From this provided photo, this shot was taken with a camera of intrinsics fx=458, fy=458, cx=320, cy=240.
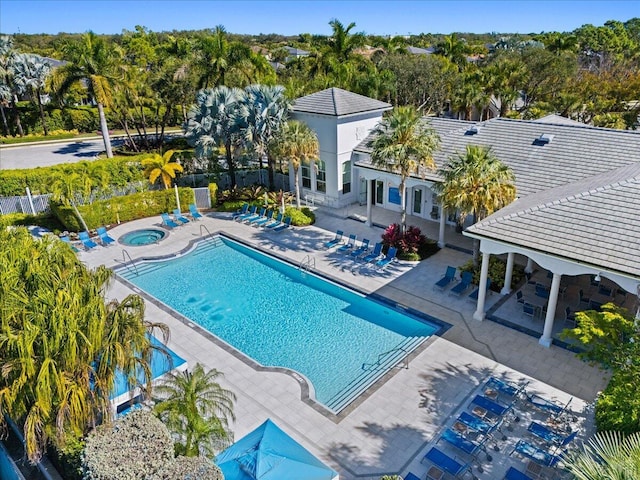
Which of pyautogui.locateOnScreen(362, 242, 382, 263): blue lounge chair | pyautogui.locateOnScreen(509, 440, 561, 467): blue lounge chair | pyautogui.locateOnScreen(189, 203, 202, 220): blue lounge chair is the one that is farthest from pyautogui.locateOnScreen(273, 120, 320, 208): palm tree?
pyautogui.locateOnScreen(509, 440, 561, 467): blue lounge chair

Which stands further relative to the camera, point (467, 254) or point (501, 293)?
point (467, 254)

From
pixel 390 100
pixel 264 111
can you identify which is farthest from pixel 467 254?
pixel 390 100

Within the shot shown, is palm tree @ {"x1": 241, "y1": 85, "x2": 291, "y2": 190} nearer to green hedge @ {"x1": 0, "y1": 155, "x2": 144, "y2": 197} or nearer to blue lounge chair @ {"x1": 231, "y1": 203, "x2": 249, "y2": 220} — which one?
blue lounge chair @ {"x1": 231, "y1": 203, "x2": 249, "y2": 220}

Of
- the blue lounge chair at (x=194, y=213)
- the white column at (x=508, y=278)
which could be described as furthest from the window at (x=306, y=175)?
the white column at (x=508, y=278)

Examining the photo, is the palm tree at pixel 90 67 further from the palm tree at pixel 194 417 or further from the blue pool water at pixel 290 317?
the palm tree at pixel 194 417

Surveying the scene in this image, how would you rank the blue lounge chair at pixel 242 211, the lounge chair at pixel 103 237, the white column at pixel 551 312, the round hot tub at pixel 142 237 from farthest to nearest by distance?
the blue lounge chair at pixel 242 211 < the round hot tub at pixel 142 237 < the lounge chair at pixel 103 237 < the white column at pixel 551 312

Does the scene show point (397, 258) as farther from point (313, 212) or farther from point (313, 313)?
point (313, 212)
